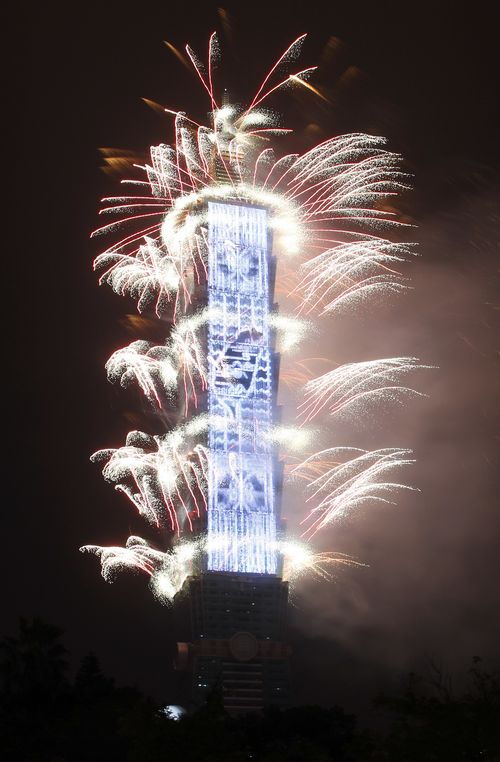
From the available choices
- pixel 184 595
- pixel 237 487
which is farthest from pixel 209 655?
pixel 237 487

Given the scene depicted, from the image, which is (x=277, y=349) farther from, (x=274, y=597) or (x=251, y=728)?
(x=251, y=728)

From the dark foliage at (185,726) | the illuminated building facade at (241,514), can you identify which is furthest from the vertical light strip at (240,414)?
the dark foliage at (185,726)

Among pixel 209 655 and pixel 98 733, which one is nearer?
pixel 98 733

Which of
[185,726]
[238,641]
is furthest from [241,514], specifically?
[185,726]

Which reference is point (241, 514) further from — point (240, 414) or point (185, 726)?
point (185, 726)

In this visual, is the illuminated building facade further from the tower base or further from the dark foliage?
the dark foliage

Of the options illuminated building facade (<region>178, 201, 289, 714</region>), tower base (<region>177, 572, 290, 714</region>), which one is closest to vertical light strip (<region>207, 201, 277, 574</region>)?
illuminated building facade (<region>178, 201, 289, 714</region>)
